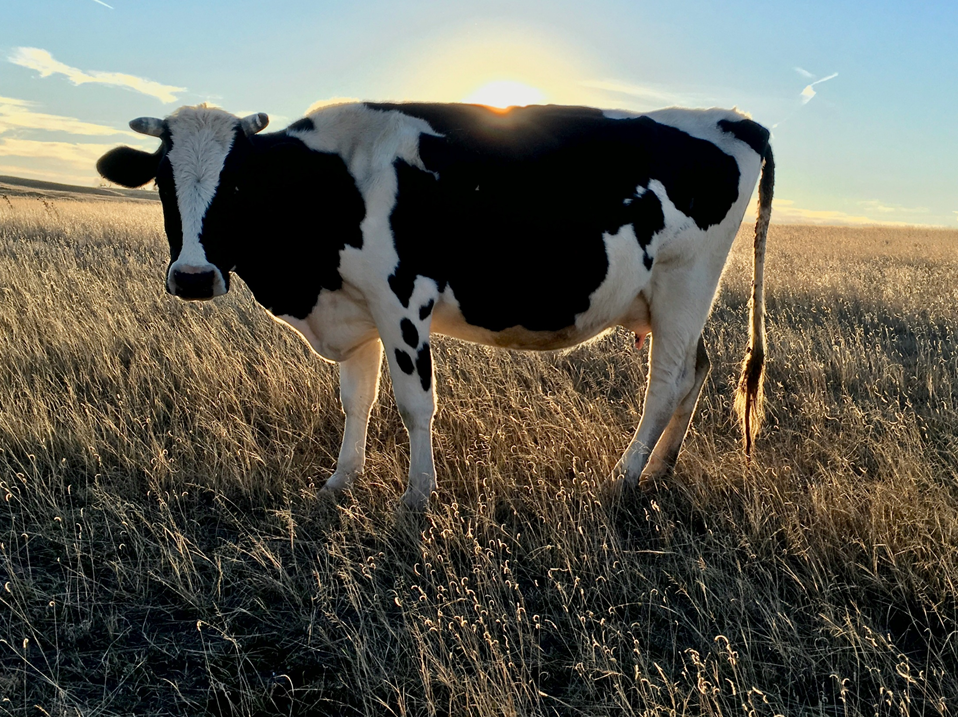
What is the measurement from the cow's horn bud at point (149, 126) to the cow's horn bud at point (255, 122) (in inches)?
17.5

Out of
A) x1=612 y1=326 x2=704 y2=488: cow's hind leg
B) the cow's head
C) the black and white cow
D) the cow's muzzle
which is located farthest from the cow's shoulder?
x1=612 y1=326 x2=704 y2=488: cow's hind leg

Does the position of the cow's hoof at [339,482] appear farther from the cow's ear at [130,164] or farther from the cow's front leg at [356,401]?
the cow's ear at [130,164]

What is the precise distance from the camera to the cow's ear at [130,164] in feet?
13.9

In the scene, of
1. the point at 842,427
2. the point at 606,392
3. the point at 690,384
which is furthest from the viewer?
the point at 606,392

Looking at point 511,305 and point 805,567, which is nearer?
point 805,567

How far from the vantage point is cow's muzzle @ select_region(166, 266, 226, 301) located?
140 inches

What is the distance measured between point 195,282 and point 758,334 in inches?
144

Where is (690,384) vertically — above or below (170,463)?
above

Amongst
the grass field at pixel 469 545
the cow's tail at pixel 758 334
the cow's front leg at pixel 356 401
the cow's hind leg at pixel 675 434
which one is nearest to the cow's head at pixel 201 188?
the cow's front leg at pixel 356 401

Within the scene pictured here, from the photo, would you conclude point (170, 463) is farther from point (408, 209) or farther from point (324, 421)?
point (408, 209)

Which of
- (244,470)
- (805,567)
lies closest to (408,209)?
(244,470)

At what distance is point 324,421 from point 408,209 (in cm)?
218

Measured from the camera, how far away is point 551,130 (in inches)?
171

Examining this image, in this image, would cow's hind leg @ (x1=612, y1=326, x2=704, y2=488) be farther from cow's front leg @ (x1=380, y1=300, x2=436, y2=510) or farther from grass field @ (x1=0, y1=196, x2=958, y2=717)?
cow's front leg @ (x1=380, y1=300, x2=436, y2=510)
